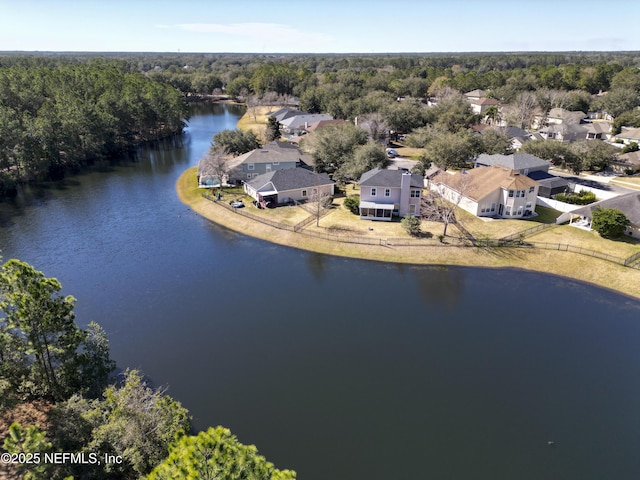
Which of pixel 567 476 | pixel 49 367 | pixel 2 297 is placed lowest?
pixel 567 476

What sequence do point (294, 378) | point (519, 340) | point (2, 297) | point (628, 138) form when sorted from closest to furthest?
point (2, 297)
point (294, 378)
point (519, 340)
point (628, 138)

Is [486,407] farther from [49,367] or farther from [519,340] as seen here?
[49,367]

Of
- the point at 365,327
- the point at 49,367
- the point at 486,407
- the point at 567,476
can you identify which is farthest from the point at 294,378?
the point at 567,476

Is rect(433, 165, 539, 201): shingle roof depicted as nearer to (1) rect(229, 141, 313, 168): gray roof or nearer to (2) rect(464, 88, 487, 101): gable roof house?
(1) rect(229, 141, 313, 168): gray roof

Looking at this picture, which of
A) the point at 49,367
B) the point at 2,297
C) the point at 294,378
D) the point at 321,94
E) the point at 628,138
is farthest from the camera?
the point at 321,94

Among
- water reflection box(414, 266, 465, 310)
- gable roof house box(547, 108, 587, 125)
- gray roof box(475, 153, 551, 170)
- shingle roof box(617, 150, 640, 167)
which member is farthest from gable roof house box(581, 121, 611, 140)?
water reflection box(414, 266, 465, 310)

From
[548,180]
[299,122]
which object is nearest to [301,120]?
[299,122]

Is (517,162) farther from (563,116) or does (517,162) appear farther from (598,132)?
(563,116)

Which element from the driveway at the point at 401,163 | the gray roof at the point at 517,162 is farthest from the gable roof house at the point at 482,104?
the gray roof at the point at 517,162
